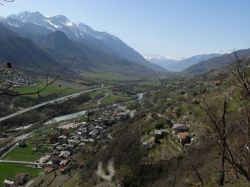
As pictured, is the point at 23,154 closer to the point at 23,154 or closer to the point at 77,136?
the point at 23,154

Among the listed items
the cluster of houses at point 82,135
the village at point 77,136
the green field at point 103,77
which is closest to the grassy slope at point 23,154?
the village at point 77,136

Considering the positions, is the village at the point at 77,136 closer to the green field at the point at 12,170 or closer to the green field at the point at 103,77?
→ the green field at the point at 12,170

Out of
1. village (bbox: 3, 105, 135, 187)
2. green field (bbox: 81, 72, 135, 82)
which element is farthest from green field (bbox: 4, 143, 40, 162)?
green field (bbox: 81, 72, 135, 82)

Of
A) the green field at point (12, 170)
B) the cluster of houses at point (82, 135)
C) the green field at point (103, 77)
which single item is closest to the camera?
the green field at point (12, 170)

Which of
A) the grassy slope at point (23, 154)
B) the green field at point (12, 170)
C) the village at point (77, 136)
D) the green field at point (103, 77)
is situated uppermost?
the village at point (77, 136)

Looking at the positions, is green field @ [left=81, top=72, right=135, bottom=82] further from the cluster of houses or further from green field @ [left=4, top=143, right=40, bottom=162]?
green field @ [left=4, top=143, right=40, bottom=162]
